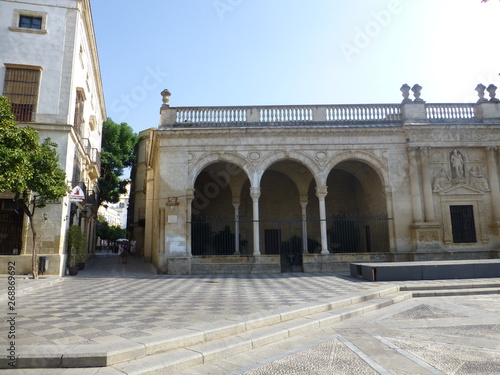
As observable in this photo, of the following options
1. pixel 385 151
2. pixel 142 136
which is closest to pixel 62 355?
pixel 385 151

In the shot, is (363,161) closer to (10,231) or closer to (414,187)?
(414,187)

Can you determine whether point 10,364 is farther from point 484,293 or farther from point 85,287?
point 484,293

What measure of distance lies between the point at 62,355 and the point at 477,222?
57.4ft

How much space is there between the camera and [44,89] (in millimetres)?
14641

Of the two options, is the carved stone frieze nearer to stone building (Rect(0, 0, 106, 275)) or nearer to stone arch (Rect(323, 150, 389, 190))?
stone arch (Rect(323, 150, 389, 190))

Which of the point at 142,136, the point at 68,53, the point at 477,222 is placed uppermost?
the point at 142,136

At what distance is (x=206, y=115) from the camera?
16.7 metres

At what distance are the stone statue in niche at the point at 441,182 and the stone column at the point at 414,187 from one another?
809 millimetres

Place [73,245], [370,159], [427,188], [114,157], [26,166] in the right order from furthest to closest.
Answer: [114,157], [370,159], [427,188], [73,245], [26,166]

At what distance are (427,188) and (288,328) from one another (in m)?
13.0

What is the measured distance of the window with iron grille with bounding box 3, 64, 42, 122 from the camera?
46.9 feet

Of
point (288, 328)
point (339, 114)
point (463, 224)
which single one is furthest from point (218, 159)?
point (463, 224)

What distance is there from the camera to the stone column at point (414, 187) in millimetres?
15992

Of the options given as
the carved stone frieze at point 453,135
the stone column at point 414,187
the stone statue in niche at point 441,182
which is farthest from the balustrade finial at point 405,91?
the stone statue in niche at point 441,182
